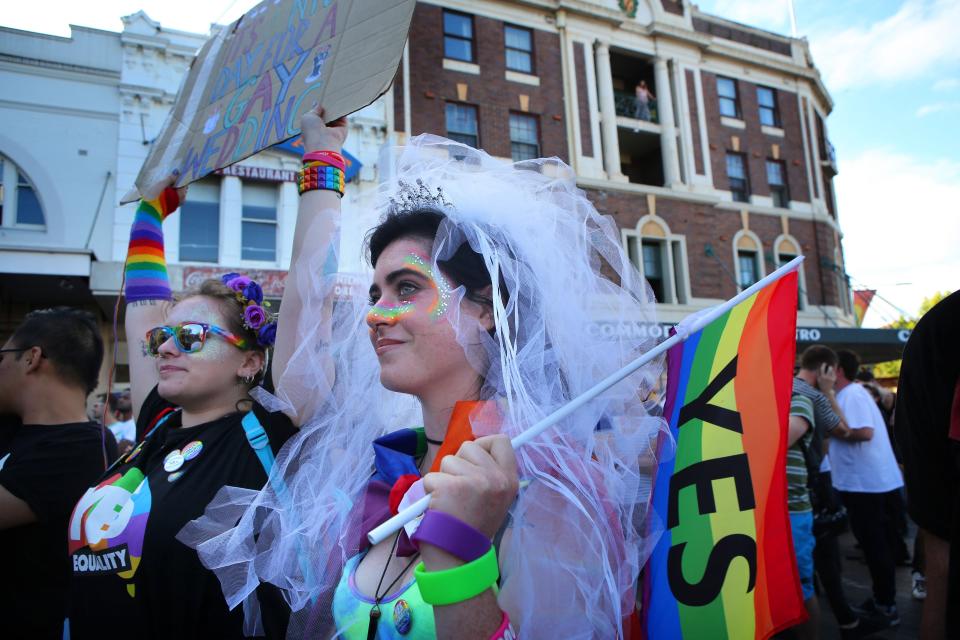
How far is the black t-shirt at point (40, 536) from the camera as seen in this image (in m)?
2.09

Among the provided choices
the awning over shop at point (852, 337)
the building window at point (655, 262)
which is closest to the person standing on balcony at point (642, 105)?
the building window at point (655, 262)

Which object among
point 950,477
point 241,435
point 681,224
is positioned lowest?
point 950,477

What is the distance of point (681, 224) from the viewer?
15.5 metres

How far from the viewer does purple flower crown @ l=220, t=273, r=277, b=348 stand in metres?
2.12

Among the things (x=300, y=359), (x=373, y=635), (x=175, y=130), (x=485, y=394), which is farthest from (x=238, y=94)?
(x=373, y=635)

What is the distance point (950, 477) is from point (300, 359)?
68.3 inches

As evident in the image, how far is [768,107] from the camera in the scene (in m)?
17.6

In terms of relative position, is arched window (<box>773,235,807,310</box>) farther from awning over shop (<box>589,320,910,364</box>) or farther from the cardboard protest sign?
the cardboard protest sign

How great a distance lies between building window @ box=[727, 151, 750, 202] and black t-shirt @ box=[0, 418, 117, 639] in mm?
17569

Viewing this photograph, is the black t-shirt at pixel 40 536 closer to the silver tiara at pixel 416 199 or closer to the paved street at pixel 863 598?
the silver tiara at pixel 416 199

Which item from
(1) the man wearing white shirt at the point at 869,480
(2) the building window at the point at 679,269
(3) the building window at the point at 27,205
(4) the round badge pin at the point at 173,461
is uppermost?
(3) the building window at the point at 27,205

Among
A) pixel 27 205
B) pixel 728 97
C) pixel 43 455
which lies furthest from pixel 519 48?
pixel 43 455

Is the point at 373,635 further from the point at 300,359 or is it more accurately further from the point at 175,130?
the point at 175,130

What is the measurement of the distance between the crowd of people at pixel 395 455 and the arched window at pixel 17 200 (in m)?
10.6
